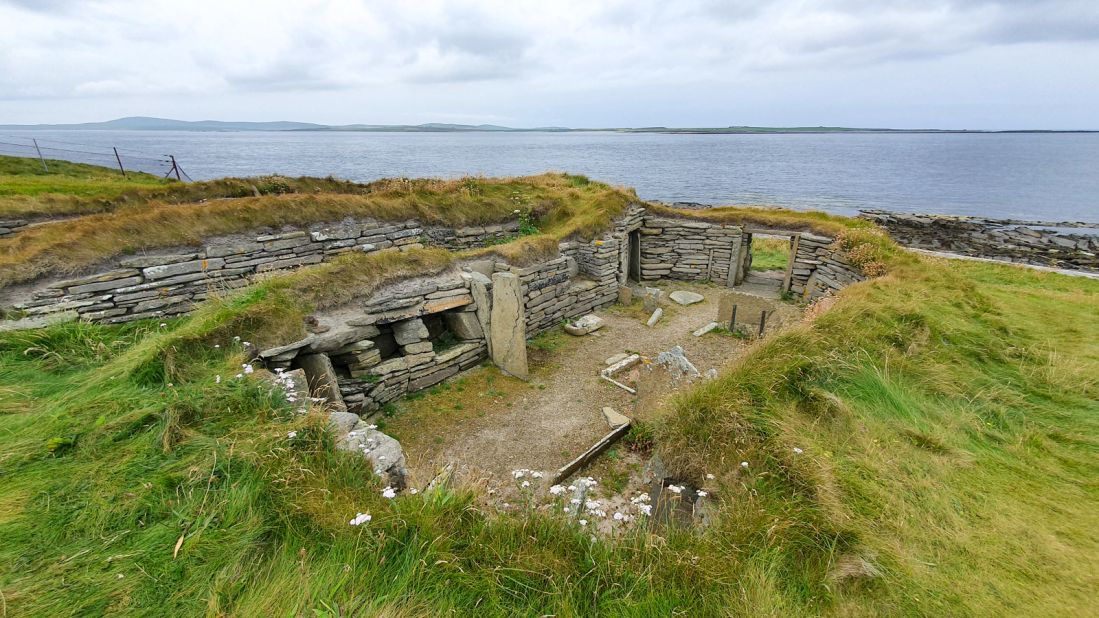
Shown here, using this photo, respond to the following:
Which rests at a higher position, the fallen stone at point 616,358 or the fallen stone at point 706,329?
the fallen stone at point 706,329

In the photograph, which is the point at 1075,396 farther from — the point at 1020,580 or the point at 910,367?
the point at 1020,580

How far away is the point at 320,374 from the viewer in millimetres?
7176

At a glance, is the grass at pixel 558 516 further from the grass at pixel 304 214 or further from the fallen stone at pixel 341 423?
the grass at pixel 304 214

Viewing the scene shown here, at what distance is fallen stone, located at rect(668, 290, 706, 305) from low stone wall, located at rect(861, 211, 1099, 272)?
20.2 meters

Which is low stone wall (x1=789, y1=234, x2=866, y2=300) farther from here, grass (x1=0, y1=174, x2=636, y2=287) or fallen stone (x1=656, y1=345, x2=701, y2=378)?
fallen stone (x1=656, y1=345, x2=701, y2=378)

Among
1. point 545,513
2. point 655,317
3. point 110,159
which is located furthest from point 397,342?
point 110,159

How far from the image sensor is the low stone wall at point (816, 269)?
1248 centimetres

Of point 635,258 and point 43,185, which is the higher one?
point 43,185

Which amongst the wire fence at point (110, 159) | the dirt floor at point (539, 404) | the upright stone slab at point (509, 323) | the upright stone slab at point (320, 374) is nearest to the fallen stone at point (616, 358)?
the dirt floor at point (539, 404)

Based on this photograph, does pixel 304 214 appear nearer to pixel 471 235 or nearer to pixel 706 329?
pixel 471 235

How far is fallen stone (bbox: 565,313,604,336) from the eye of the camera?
11.7 metres

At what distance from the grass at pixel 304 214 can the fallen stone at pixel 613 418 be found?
5.21 m

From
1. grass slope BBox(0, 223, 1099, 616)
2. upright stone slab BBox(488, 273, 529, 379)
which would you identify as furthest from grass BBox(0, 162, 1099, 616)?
upright stone slab BBox(488, 273, 529, 379)

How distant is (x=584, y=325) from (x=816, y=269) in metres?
7.83
